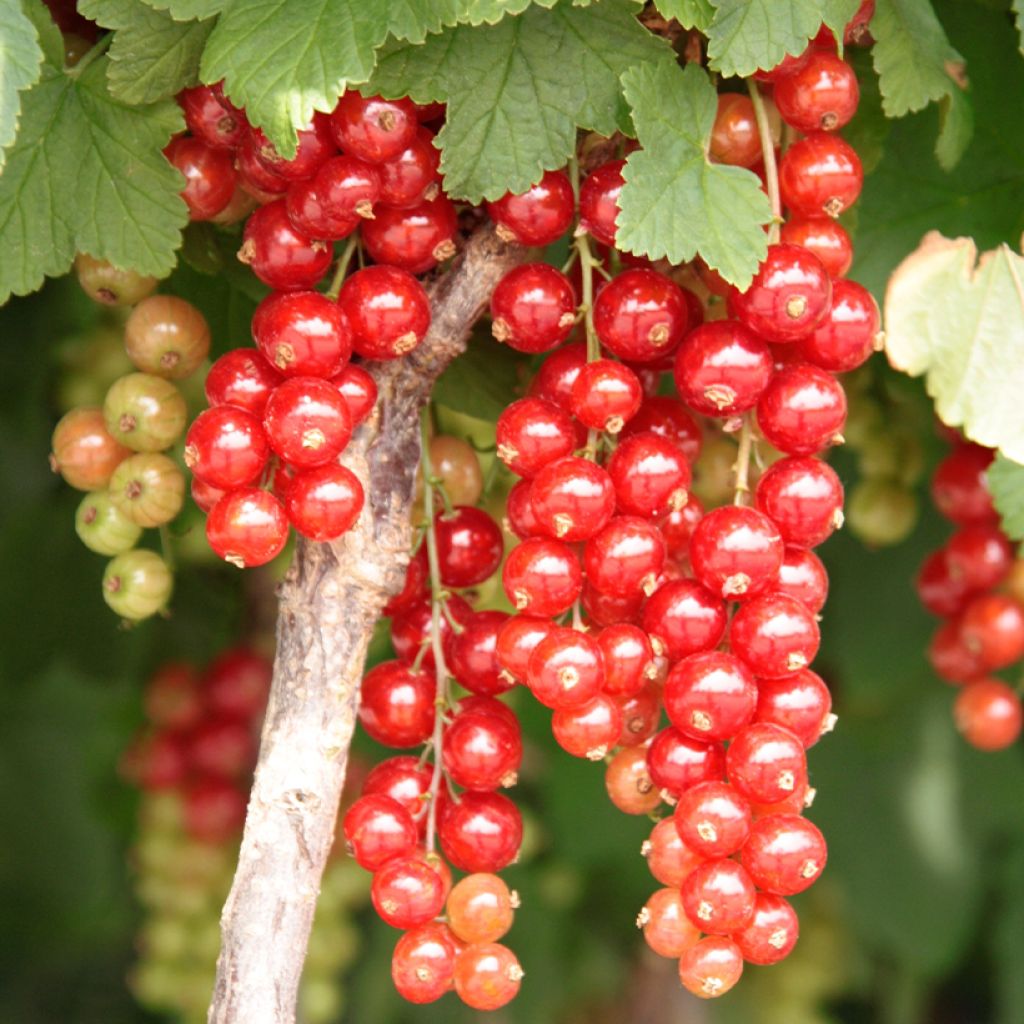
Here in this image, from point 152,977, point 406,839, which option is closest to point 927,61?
point 406,839

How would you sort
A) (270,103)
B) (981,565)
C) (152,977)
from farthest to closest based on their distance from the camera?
(152,977) < (981,565) < (270,103)

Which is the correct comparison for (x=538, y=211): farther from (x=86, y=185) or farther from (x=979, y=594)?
(x=979, y=594)

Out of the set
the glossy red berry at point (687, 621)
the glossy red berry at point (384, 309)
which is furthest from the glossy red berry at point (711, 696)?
the glossy red berry at point (384, 309)

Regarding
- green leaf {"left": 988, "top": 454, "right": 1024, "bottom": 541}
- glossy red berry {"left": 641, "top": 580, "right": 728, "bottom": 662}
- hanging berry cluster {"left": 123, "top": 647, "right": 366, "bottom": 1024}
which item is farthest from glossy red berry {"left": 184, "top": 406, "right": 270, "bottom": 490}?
hanging berry cluster {"left": 123, "top": 647, "right": 366, "bottom": 1024}

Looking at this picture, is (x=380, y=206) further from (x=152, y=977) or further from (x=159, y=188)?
(x=152, y=977)

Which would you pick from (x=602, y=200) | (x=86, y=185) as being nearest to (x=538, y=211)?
(x=602, y=200)

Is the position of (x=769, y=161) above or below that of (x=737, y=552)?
above

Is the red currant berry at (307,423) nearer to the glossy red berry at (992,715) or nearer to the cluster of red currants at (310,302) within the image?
the cluster of red currants at (310,302)
